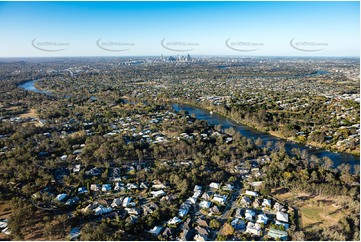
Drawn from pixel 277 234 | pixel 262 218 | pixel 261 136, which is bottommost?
pixel 261 136

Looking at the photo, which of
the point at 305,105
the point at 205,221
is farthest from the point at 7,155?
the point at 305,105

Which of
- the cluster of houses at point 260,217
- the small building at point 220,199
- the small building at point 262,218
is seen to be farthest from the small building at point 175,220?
the small building at point 262,218

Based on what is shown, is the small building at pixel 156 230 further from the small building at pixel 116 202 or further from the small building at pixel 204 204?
the small building at pixel 116 202

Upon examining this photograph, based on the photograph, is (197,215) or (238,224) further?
(197,215)

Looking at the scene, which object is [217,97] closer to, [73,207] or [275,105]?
[275,105]

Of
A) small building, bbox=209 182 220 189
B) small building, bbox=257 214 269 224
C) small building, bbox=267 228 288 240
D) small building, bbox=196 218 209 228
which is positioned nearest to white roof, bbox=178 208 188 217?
small building, bbox=196 218 209 228

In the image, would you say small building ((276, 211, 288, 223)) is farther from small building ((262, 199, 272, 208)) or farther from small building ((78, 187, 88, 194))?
small building ((78, 187, 88, 194))

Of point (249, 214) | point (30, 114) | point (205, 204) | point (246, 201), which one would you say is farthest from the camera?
point (30, 114)

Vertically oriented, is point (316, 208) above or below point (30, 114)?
below

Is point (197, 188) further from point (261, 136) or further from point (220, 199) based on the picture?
point (261, 136)

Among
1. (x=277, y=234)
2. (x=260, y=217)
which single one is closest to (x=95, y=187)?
(x=260, y=217)

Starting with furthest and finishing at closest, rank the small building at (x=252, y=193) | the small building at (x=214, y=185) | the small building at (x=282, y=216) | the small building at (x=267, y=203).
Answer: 1. the small building at (x=214, y=185)
2. the small building at (x=252, y=193)
3. the small building at (x=267, y=203)
4. the small building at (x=282, y=216)

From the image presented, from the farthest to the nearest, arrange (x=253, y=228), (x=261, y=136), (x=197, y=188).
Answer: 1. (x=261, y=136)
2. (x=197, y=188)
3. (x=253, y=228)
